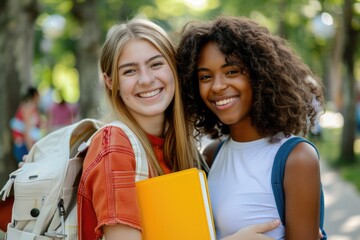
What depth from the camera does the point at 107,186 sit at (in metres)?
2.43

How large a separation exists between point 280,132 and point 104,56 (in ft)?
3.29

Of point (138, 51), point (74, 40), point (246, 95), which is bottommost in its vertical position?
point (246, 95)

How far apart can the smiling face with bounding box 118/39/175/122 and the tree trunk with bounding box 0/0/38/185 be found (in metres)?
6.74

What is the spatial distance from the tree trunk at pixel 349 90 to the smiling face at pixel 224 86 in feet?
28.8

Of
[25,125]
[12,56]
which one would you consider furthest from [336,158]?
[12,56]

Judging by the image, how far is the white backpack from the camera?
2561 millimetres

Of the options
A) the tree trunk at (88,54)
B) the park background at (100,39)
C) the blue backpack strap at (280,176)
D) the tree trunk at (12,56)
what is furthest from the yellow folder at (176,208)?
the tree trunk at (88,54)

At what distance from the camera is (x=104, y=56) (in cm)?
299

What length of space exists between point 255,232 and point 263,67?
0.81 m

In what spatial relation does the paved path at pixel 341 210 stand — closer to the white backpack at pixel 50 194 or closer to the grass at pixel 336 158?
the grass at pixel 336 158

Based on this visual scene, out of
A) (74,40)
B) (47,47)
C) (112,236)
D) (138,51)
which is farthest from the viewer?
(74,40)

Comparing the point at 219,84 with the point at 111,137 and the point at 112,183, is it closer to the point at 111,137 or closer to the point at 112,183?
the point at 111,137

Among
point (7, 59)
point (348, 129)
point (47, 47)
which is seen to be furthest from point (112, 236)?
point (47, 47)

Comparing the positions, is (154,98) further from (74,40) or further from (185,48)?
(74,40)
